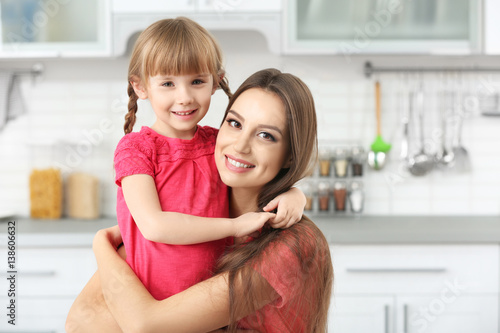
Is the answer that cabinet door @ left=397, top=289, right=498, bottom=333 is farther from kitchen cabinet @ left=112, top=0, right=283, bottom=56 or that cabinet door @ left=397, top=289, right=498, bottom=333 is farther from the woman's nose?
the woman's nose

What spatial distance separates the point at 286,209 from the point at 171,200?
0.18 meters

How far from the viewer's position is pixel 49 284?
1.92 m

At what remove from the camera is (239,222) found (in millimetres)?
769

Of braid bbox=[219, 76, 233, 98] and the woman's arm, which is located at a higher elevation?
braid bbox=[219, 76, 233, 98]

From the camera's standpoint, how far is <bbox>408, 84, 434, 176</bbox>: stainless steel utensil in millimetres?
2402

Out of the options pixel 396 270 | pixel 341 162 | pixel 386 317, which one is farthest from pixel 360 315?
pixel 341 162

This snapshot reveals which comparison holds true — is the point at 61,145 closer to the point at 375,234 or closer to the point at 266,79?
the point at 375,234

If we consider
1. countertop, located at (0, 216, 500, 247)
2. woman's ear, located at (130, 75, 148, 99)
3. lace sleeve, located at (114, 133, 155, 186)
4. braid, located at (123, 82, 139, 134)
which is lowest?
countertop, located at (0, 216, 500, 247)

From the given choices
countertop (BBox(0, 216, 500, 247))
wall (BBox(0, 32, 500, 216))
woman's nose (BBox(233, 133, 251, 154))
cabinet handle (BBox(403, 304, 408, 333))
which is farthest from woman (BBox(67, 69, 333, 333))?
wall (BBox(0, 32, 500, 216))

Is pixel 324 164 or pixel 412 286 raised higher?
pixel 324 164

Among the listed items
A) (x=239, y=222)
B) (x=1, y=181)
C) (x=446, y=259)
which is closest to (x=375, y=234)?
(x=446, y=259)

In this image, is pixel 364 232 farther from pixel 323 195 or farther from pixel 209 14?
pixel 209 14

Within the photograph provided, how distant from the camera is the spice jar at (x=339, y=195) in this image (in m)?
2.27

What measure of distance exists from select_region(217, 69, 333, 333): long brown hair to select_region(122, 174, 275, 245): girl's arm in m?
0.06
